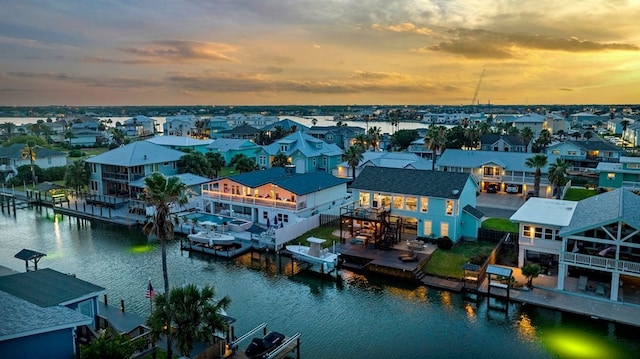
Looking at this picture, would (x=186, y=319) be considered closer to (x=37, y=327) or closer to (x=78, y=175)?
(x=37, y=327)

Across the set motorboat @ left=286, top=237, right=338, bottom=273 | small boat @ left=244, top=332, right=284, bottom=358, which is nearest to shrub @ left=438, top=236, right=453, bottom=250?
motorboat @ left=286, top=237, right=338, bottom=273

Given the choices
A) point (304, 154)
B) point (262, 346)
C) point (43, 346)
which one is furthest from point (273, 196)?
point (304, 154)

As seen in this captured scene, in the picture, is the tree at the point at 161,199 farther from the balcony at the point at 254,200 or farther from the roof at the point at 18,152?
the roof at the point at 18,152

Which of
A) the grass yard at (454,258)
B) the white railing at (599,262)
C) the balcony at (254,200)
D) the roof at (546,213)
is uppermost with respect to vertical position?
the roof at (546,213)

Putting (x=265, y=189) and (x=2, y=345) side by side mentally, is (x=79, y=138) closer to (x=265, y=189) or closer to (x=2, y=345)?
(x=265, y=189)

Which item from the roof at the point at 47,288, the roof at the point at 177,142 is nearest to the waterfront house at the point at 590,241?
the roof at the point at 47,288

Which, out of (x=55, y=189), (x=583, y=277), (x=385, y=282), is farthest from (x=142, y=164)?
(x=583, y=277)
